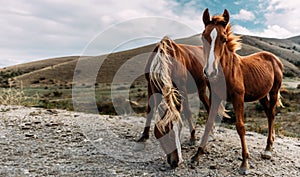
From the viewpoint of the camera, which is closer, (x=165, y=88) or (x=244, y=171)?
(x=165, y=88)

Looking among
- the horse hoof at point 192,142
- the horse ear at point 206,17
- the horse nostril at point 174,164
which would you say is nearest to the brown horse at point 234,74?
the horse ear at point 206,17

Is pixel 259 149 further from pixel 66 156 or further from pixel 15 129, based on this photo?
pixel 15 129

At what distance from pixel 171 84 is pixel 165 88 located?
16 cm

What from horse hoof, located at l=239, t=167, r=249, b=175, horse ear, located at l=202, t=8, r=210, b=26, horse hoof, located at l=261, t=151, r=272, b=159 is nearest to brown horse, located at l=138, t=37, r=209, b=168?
horse ear, located at l=202, t=8, r=210, b=26

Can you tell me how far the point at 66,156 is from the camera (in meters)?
5.20

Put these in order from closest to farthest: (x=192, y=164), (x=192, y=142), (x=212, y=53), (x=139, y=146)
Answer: (x=212, y=53), (x=192, y=164), (x=139, y=146), (x=192, y=142)

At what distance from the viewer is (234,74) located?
467 centimetres

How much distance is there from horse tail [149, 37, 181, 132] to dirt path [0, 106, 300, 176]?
112cm

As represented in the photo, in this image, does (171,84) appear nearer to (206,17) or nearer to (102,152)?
(206,17)

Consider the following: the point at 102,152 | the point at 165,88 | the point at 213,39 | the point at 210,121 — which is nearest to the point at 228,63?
the point at 213,39

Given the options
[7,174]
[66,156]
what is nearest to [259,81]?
[66,156]

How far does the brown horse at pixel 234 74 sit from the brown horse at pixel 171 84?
0.58 m

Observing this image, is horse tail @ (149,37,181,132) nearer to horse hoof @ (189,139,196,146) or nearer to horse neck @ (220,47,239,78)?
→ horse neck @ (220,47,239,78)

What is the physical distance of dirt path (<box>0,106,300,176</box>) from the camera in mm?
4605
